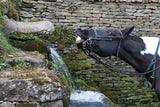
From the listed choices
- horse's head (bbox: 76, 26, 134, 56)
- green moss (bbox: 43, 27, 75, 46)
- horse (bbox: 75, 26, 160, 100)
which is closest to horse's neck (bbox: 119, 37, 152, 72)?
horse (bbox: 75, 26, 160, 100)

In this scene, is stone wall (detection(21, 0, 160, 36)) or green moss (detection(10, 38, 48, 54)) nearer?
→ green moss (detection(10, 38, 48, 54))

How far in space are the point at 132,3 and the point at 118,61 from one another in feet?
7.29

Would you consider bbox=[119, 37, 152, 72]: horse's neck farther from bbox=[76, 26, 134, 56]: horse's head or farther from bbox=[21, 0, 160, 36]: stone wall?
bbox=[21, 0, 160, 36]: stone wall

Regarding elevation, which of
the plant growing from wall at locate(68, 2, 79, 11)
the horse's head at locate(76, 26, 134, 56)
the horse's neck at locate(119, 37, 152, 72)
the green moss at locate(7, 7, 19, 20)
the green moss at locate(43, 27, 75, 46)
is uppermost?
the plant growing from wall at locate(68, 2, 79, 11)

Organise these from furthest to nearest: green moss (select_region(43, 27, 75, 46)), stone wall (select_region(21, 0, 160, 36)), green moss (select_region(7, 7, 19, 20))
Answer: stone wall (select_region(21, 0, 160, 36)) < green moss (select_region(43, 27, 75, 46)) < green moss (select_region(7, 7, 19, 20))

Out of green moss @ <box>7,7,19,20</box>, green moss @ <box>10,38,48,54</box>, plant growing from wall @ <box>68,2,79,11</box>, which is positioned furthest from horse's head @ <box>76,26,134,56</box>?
plant growing from wall @ <box>68,2,79,11</box>

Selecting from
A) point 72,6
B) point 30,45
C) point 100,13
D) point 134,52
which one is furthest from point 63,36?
point 134,52

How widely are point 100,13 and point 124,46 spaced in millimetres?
3876

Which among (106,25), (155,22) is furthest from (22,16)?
(155,22)

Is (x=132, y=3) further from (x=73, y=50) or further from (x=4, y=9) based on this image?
(x=4, y=9)

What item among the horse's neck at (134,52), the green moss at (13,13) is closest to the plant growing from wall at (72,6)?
the green moss at (13,13)

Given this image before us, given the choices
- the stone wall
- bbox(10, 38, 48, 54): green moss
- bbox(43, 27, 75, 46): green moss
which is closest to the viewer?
bbox(10, 38, 48, 54): green moss

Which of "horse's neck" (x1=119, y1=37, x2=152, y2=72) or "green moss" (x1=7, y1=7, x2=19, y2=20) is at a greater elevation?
"green moss" (x1=7, y1=7, x2=19, y2=20)

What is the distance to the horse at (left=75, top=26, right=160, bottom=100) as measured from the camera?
91.5 inches
